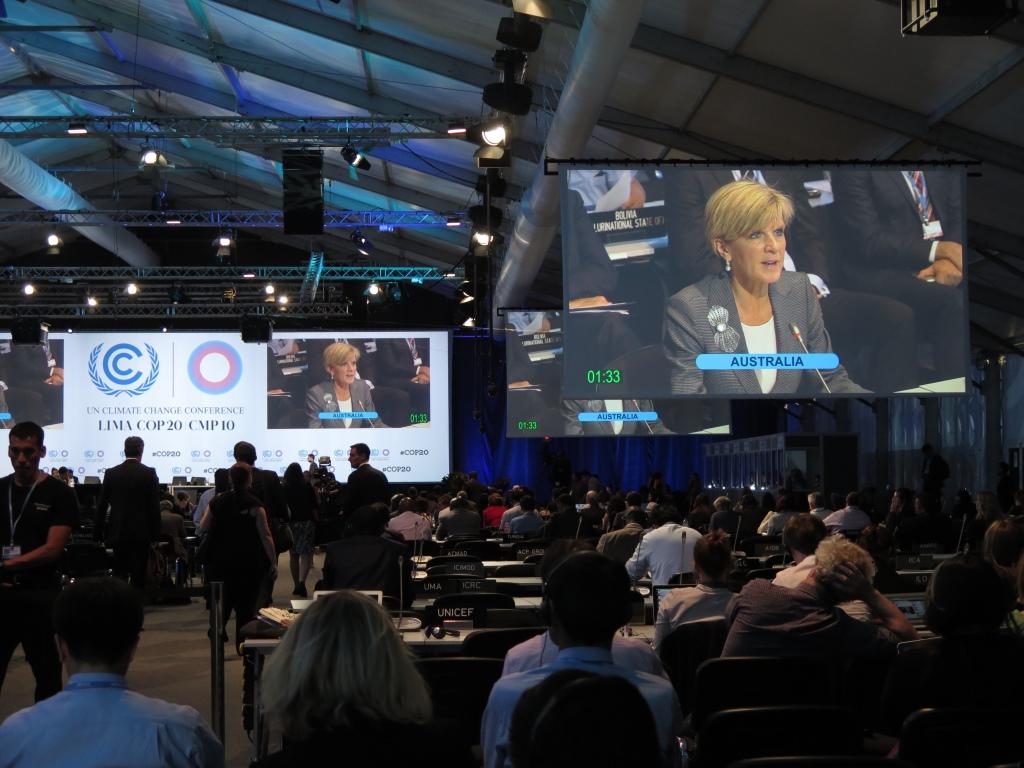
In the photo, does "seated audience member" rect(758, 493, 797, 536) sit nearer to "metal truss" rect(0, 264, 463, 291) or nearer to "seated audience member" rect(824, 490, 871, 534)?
"seated audience member" rect(824, 490, 871, 534)

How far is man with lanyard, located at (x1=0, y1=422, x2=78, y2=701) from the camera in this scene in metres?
5.59

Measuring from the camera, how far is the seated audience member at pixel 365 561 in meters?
6.77

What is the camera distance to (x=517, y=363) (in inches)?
719

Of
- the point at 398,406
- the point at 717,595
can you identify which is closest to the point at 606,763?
the point at 717,595

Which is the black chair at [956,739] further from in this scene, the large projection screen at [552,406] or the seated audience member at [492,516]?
the large projection screen at [552,406]

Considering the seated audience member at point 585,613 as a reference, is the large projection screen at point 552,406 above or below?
above

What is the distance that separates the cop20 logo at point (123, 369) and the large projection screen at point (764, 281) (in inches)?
657

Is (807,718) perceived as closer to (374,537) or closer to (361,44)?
(374,537)

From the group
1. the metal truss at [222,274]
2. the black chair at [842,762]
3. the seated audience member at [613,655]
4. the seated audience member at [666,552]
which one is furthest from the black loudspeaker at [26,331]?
the black chair at [842,762]

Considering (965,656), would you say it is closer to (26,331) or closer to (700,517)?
(700,517)

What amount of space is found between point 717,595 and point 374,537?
2337 mm

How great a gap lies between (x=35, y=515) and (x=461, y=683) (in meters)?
2.48

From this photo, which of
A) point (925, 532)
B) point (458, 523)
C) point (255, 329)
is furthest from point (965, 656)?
point (255, 329)

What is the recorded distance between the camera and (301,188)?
14.3m
